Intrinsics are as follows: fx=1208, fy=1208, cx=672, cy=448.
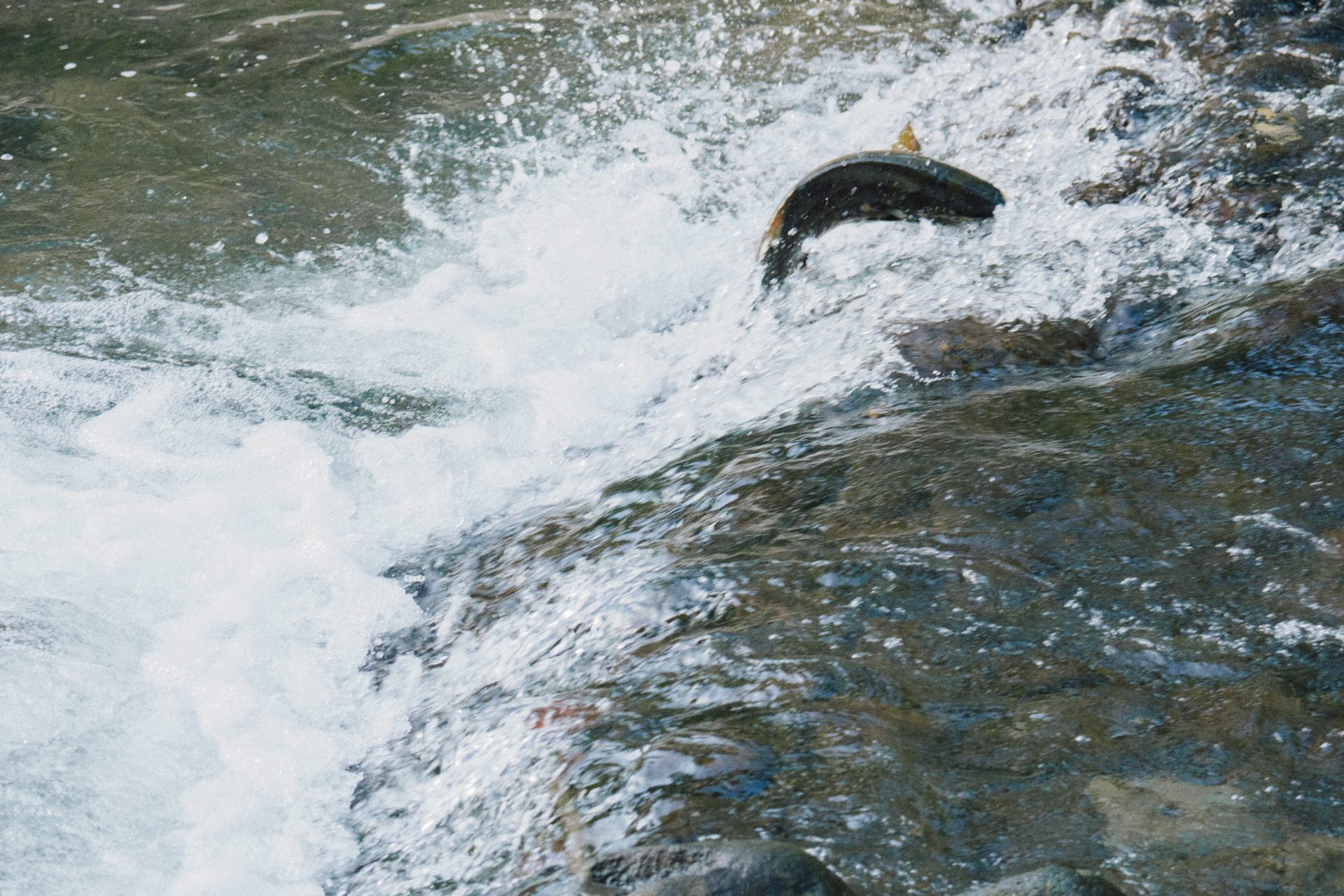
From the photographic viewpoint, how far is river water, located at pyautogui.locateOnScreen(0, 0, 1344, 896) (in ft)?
7.09

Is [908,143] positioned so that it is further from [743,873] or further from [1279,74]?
[743,873]

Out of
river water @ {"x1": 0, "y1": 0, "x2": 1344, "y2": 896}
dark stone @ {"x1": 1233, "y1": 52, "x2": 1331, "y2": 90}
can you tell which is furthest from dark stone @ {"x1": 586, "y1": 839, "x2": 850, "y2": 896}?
dark stone @ {"x1": 1233, "y1": 52, "x2": 1331, "y2": 90}

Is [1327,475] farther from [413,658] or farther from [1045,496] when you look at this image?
[413,658]

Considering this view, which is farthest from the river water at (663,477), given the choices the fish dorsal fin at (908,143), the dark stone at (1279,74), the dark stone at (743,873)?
the fish dorsal fin at (908,143)

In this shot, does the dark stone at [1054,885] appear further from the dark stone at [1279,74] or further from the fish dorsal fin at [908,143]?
the dark stone at [1279,74]

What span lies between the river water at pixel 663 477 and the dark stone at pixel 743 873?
19 cm

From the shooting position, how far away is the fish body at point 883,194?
4434 millimetres

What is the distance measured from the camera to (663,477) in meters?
3.52

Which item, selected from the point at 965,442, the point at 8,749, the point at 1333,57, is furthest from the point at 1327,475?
the point at 1333,57

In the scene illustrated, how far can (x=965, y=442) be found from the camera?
3.11m

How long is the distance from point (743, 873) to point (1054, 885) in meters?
0.42

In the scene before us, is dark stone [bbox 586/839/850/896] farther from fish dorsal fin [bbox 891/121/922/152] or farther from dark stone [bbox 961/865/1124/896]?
fish dorsal fin [bbox 891/121/922/152]

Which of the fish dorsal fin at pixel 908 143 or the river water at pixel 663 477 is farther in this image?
the fish dorsal fin at pixel 908 143

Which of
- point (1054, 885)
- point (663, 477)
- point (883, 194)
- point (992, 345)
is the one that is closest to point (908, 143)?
point (883, 194)
